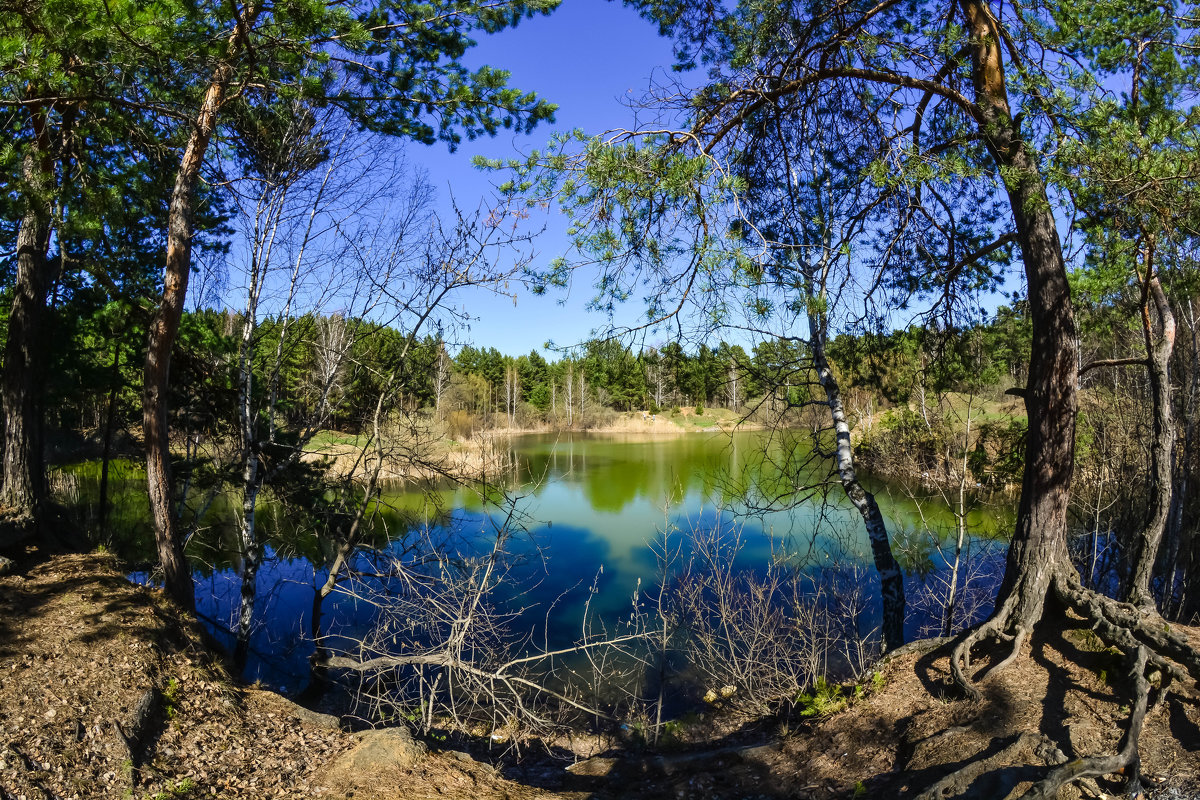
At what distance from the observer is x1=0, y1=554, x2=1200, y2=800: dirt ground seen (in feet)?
10.4

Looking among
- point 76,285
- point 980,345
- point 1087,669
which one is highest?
point 76,285

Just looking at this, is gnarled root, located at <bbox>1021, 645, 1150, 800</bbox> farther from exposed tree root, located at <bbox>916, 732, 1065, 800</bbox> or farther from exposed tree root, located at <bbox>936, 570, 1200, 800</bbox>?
exposed tree root, located at <bbox>916, 732, 1065, 800</bbox>

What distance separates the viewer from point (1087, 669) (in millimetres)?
3760

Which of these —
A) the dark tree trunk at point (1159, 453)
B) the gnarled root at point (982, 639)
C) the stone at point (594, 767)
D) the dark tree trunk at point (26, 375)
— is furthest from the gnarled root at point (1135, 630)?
the dark tree trunk at point (26, 375)

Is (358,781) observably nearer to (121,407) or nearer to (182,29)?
(182,29)

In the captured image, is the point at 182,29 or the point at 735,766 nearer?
the point at 735,766

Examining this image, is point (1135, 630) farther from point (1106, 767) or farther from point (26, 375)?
point (26, 375)

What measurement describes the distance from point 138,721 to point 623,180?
Answer: 182 inches

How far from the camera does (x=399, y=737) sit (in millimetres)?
4184

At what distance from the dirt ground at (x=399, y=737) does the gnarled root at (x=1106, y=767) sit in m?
0.11

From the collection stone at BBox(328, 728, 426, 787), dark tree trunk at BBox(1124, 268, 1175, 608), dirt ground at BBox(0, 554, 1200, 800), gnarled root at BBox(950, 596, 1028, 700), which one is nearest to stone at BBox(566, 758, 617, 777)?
dirt ground at BBox(0, 554, 1200, 800)

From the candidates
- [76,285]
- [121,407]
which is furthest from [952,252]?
[121,407]

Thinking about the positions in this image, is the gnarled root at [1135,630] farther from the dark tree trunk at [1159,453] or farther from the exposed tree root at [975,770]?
the dark tree trunk at [1159,453]

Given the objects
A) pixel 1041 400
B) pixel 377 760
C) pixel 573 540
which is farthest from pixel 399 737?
pixel 573 540
